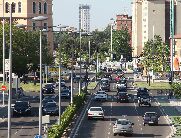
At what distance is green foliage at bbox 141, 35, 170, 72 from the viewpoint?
5876 inches

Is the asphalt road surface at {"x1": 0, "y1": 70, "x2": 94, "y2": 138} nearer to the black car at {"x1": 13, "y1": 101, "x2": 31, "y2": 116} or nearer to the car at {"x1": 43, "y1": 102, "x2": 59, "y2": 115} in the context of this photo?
the black car at {"x1": 13, "y1": 101, "x2": 31, "y2": 116}

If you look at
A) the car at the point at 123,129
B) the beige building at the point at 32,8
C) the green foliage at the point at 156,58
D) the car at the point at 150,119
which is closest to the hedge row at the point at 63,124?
the car at the point at 123,129

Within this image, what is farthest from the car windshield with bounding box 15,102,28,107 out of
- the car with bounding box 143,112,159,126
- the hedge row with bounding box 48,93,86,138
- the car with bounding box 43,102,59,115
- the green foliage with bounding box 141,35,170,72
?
the green foliage with bounding box 141,35,170,72

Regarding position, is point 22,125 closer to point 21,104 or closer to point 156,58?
point 21,104

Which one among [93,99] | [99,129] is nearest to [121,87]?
[93,99]

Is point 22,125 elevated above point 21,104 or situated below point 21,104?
below

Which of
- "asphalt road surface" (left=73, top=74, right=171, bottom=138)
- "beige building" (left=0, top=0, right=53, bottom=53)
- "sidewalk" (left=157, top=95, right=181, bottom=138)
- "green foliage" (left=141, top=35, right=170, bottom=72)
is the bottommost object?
"asphalt road surface" (left=73, top=74, right=171, bottom=138)

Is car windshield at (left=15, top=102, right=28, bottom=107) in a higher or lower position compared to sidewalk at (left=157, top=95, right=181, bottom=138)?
higher

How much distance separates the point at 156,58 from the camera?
15325 cm

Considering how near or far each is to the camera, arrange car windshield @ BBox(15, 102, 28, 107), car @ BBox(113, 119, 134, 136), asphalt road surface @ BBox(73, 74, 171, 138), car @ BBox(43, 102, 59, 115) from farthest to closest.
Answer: car windshield @ BBox(15, 102, 28, 107) → car @ BBox(43, 102, 59, 115) → asphalt road surface @ BBox(73, 74, 171, 138) → car @ BBox(113, 119, 134, 136)

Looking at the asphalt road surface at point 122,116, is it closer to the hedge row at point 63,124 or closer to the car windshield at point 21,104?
the hedge row at point 63,124

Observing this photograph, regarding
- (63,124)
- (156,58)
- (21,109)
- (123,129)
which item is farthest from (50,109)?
(156,58)

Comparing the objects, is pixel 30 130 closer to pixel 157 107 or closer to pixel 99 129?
pixel 99 129

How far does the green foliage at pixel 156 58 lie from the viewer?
5876 inches
